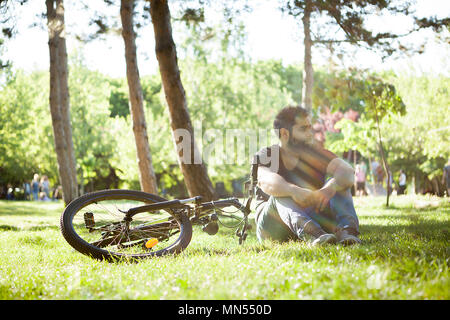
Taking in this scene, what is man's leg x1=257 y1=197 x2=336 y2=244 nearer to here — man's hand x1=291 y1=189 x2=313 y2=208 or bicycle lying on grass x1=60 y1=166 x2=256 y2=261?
man's hand x1=291 y1=189 x2=313 y2=208

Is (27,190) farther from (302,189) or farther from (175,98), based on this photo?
(302,189)

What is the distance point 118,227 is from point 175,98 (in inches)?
180

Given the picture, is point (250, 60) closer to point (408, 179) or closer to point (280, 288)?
Answer: point (408, 179)

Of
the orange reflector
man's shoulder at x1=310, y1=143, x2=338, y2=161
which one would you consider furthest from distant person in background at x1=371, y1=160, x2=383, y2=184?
the orange reflector

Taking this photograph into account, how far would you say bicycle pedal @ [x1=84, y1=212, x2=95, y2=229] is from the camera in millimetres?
4523

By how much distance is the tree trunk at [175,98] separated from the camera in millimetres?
8656

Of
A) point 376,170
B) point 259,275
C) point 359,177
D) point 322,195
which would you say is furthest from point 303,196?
point 376,170

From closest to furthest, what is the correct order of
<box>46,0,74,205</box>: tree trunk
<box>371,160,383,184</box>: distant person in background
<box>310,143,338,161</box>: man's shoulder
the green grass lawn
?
the green grass lawn, <box>310,143,338,161</box>: man's shoulder, <box>46,0,74,205</box>: tree trunk, <box>371,160,383,184</box>: distant person in background

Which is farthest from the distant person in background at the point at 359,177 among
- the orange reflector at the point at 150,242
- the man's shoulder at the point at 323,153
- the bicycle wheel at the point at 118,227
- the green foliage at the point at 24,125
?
the orange reflector at the point at 150,242

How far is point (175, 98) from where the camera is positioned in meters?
8.76

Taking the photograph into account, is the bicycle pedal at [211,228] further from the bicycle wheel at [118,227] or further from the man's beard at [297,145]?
the man's beard at [297,145]

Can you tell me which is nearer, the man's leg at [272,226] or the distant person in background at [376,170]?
the man's leg at [272,226]

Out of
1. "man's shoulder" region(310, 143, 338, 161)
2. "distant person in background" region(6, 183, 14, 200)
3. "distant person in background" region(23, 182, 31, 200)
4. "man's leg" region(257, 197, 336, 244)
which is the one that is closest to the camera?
"man's leg" region(257, 197, 336, 244)

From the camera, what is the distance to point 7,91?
94.4ft
